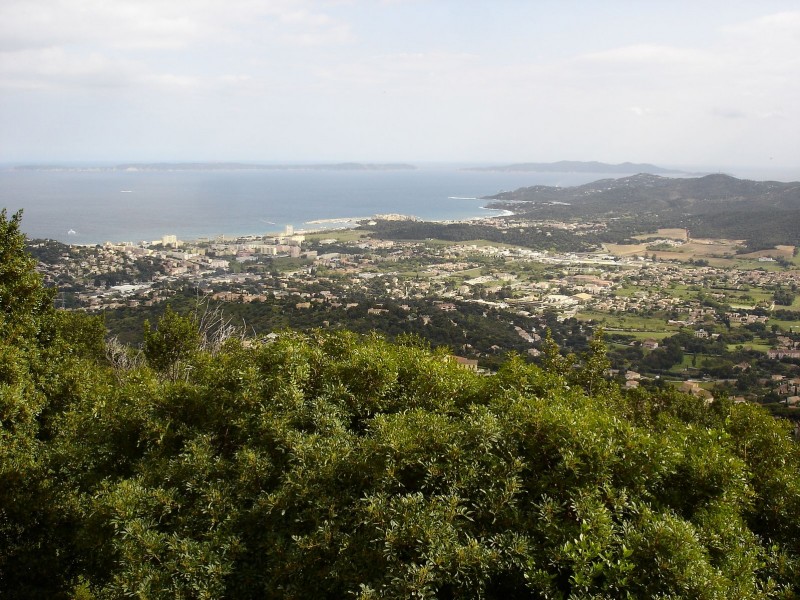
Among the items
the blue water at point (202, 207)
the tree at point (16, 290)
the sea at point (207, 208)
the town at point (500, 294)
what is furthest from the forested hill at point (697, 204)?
the tree at point (16, 290)

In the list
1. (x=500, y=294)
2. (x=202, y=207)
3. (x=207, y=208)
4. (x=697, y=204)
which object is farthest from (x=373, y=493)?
(x=697, y=204)

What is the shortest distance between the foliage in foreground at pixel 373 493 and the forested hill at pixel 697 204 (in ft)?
286

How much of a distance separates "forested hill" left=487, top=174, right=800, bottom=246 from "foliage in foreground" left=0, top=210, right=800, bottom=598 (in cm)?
8725

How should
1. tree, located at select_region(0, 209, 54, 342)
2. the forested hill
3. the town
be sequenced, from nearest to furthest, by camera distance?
1. tree, located at select_region(0, 209, 54, 342)
2. the town
3. the forested hill

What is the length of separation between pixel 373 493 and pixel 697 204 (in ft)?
430

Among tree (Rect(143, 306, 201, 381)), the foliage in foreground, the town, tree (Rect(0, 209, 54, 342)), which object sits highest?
tree (Rect(0, 209, 54, 342))

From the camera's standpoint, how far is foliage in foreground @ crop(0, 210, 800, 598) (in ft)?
13.3

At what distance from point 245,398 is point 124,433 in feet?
6.03

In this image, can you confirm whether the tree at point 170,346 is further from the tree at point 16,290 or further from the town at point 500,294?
the town at point 500,294

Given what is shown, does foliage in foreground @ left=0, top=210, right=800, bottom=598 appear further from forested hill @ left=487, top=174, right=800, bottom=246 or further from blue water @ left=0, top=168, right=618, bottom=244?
forested hill @ left=487, top=174, right=800, bottom=246

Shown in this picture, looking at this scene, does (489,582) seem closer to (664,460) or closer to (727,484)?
(664,460)

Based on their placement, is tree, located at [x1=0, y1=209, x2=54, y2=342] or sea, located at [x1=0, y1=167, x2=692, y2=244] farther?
sea, located at [x1=0, y1=167, x2=692, y2=244]

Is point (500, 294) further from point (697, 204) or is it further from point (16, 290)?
point (697, 204)

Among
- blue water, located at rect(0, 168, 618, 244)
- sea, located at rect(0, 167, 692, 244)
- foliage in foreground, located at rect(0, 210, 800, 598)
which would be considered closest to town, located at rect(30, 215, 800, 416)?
foliage in foreground, located at rect(0, 210, 800, 598)
